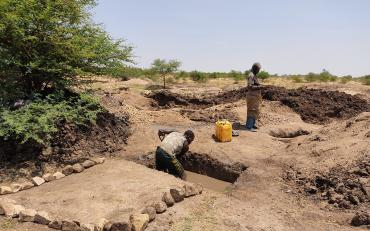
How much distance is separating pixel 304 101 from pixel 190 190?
11.2 metres

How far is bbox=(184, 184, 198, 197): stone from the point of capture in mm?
7070

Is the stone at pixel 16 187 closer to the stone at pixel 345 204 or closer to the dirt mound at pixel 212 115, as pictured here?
the stone at pixel 345 204

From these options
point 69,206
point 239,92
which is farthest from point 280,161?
point 239,92

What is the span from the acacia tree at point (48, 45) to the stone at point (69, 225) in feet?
14.5

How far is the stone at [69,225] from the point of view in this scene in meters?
5.99

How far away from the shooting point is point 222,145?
10633 mm

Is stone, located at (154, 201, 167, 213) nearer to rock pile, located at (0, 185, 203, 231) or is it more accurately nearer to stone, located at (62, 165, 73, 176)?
rock pile, located at (0, 185, 203, 231)

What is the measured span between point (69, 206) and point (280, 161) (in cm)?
457

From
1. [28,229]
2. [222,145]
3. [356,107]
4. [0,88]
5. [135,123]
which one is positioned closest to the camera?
[28,229]

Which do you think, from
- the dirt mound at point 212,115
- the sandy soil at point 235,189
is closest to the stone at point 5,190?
the sandy soil at point 235,189

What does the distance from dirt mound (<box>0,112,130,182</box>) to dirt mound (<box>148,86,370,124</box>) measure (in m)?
8.14

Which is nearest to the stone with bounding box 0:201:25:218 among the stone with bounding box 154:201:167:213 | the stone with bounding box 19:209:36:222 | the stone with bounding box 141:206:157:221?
the stone with bounding box 19:209:36:222

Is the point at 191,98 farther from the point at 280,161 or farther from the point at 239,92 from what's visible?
the point at 280,161

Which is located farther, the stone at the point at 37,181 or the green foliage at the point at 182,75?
the green foliage at the point at 182,75
